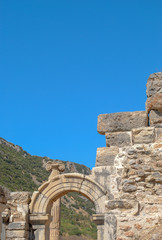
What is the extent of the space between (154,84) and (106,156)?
216 centimetres

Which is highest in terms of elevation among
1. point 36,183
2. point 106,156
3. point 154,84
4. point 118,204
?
point 36,183

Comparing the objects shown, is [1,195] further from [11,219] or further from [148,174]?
[11,219]

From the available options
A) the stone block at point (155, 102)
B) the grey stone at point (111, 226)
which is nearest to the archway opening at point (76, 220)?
the stone block at point (155, 102)

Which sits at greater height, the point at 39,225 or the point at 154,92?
the point at 154,92

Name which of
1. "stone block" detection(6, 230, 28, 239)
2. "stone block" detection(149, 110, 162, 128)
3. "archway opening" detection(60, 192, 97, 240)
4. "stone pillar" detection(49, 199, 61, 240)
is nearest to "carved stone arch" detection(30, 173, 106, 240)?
"stone block" detection(6, 230, 28, 239)

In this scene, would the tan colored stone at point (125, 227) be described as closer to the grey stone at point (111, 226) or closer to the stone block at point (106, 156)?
the grey stone at point (111, 226)

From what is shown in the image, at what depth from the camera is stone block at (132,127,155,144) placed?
5434mm

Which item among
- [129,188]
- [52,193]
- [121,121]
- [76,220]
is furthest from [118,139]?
[76,220]

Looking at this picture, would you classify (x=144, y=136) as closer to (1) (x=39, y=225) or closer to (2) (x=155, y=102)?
(2) (x=155, y=102)

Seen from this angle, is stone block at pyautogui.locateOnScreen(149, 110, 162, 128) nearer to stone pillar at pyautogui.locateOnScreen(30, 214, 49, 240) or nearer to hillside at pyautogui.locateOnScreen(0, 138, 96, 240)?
stone pillar at pyautogui.locateOnScreen(30, 214, 49, 240)

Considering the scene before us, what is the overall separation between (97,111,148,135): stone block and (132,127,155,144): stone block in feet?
6.55

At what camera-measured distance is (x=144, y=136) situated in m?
5.48

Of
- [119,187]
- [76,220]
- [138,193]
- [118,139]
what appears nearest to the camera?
[138,193]

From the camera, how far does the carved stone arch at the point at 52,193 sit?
879 centimetres
